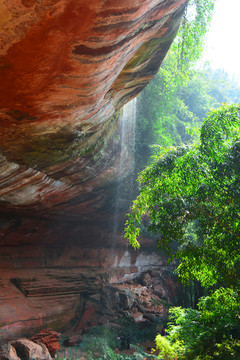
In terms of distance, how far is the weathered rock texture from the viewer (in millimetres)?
3125

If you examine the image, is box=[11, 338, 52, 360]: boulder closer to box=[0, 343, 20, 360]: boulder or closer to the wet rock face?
box=[0, 343, 20, 360]: boulder

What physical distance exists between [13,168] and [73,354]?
276 inches

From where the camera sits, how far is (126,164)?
37.7ft

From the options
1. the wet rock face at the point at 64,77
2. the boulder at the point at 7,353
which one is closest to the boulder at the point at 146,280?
the wet rock face at the point at 64,77

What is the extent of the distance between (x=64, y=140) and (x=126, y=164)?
5.66 m

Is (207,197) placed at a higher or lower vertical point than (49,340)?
higher

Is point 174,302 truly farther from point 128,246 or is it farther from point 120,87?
point 120,87

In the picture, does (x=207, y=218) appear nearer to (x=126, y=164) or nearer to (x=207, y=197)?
(x=207, y=197)

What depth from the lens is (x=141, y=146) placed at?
14.6 metres

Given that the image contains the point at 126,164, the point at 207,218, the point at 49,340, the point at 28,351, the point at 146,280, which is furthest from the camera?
the point at 146,280

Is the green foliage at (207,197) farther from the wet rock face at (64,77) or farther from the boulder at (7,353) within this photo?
the boulder at (7,353)

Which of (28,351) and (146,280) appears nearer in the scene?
(28,351)

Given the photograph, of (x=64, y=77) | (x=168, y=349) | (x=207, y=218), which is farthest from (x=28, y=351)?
(x=64, y=77)

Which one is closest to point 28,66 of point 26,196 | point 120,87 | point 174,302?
point 120,87
